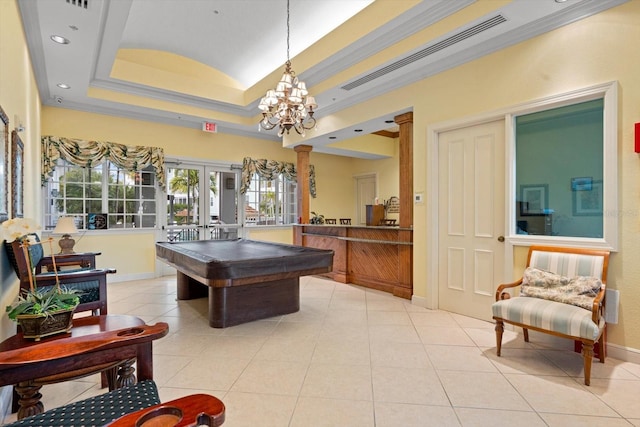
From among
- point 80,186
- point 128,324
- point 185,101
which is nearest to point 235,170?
point 185,101

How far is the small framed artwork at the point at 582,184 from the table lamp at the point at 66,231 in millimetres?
6117

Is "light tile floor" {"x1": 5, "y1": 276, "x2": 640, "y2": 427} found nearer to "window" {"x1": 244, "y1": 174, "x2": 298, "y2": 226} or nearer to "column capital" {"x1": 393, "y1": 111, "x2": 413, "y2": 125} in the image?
"column capital" {"x1": 393, "y1": 111, "x2": 413, "y2": 125}

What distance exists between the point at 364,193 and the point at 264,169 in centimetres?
342

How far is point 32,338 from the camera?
153cm

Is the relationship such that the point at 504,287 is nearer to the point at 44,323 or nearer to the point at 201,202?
the point at 44,323

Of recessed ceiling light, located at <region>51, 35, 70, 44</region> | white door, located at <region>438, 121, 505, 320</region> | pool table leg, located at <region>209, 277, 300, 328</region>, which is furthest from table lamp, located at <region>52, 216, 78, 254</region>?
white door, located at <region>438, 121, 505, 320</region>

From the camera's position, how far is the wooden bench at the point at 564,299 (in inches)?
91.0

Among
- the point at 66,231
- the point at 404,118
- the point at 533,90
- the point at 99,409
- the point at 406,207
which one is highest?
the point at 404,118

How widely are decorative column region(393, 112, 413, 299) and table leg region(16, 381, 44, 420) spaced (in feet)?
12.9

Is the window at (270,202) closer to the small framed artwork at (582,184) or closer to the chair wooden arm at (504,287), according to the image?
the chair wooden arm at (504,287)

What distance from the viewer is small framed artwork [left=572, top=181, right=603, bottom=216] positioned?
9.18 ft

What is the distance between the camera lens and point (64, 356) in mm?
1272

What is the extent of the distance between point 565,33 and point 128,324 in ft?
13.7

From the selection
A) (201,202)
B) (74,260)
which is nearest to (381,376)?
(74,260)
